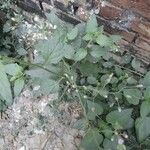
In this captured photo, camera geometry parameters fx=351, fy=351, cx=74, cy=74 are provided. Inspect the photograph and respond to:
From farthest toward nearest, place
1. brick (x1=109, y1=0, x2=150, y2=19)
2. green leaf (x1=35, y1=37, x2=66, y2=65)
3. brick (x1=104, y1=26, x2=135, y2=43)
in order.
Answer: brick (x1=104, y1=26, x2=135, y2=43) < brick (x1=109, y1=0, x2=150, y2=19) < green leaf (x1=35, y1=37, x2=66, y2=65)

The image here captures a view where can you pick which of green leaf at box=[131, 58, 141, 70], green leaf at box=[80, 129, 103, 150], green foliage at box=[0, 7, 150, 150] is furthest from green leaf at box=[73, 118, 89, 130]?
green leaf at box=[131, 58, 141, 70]

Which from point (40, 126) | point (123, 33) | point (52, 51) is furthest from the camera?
point (40, 126)

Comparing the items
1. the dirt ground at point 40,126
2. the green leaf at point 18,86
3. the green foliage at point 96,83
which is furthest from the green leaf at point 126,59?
the green leaf at point 18,86

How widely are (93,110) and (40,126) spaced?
17.8 inches

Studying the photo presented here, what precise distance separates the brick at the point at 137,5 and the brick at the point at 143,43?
17 centimetres

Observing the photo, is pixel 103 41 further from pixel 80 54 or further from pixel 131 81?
pixel 131 81

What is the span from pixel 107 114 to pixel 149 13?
66 cm

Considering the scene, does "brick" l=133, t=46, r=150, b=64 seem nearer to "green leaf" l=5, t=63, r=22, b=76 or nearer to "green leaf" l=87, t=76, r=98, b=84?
"green leaf" l=87, t=76, r=98, b=84

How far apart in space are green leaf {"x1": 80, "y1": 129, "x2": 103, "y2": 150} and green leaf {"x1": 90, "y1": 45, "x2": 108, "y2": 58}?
45cm

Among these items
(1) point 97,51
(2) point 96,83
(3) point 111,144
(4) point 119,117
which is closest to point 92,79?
(2) point 96,83

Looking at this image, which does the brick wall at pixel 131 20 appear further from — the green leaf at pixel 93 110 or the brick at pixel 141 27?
the green leaf at pixel 93 110

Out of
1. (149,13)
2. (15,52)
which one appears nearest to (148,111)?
(149,13)

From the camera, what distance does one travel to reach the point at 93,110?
6.81 ft

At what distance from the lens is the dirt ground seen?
229cm
